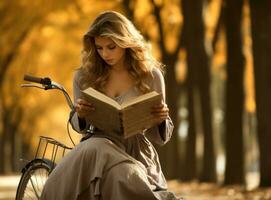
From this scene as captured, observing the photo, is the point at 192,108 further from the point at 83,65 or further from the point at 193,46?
the point at 83,65

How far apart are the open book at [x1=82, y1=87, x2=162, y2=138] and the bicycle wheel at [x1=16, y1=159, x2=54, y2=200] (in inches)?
38.8

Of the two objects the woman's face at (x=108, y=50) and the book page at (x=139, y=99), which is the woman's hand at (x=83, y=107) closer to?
the book page at (x=139, y=99)

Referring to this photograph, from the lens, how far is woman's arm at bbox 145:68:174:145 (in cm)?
556

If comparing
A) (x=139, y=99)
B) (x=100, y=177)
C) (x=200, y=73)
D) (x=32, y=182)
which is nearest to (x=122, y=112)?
(x=139, y=99)

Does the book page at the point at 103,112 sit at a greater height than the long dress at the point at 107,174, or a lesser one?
greater

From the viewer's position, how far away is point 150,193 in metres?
4.96

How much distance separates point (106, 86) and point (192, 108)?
17650mm

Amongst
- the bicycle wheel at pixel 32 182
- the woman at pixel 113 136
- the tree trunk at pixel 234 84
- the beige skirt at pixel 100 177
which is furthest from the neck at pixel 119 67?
the tree trunk at pixel 234 84

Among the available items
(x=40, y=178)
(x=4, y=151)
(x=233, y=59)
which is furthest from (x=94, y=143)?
(x=4, y=151)

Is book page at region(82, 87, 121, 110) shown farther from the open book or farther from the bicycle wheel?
the bicycle wheel

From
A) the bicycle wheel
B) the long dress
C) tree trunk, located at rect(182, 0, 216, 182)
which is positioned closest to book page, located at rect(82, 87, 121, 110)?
the long dress

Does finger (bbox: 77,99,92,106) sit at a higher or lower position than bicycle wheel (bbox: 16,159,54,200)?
higher

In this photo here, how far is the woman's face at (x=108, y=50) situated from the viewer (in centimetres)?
537

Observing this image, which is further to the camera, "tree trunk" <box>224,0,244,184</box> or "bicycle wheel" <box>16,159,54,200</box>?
"tree trunk" <box>224,0,244,184</box>
